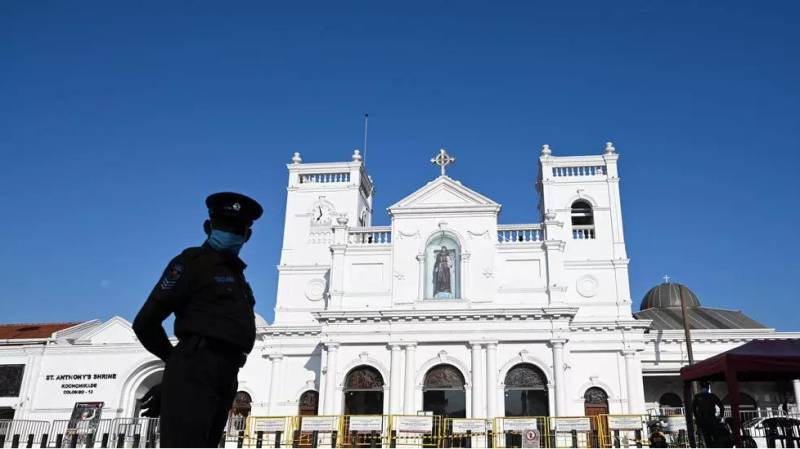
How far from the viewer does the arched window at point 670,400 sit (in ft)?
107

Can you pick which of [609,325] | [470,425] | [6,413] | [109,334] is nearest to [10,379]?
[6,413]

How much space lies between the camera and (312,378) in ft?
101

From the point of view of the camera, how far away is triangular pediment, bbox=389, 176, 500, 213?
29.6 metres

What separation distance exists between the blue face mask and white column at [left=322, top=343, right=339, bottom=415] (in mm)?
23175

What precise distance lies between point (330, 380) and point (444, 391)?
195 inches

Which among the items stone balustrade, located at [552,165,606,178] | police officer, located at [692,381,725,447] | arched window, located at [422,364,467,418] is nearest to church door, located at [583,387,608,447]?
arched window, located at [422,364,467,418]

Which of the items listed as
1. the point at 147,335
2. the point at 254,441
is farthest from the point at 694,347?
the point at 147,335

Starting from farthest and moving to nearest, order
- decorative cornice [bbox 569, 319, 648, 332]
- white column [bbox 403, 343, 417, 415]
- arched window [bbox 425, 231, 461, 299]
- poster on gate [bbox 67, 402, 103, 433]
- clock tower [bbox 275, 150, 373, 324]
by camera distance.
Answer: clock tower [bbox 275, 150, 373, 324], poster on gate [bbox 67, 402, 103, 433], decorative cornice [bbox 569, 319, 648, 332], arched window [bbox 425, 231, 461, 299], white column [bbox 403, 343, 417, 415]

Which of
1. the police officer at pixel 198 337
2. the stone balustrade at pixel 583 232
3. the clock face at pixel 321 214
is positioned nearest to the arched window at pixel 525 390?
the stone balustrade at pixel 583 232

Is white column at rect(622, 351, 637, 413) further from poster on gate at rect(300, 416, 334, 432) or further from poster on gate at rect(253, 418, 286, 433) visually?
poster on gate at rect(253, 418, 286, 433)

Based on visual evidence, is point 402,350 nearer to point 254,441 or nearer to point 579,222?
point 254,441

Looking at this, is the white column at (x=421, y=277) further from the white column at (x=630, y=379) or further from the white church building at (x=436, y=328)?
the white column at (x=630, y=379)

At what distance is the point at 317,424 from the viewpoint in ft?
73.2

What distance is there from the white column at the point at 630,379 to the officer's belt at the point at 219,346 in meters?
27.2
